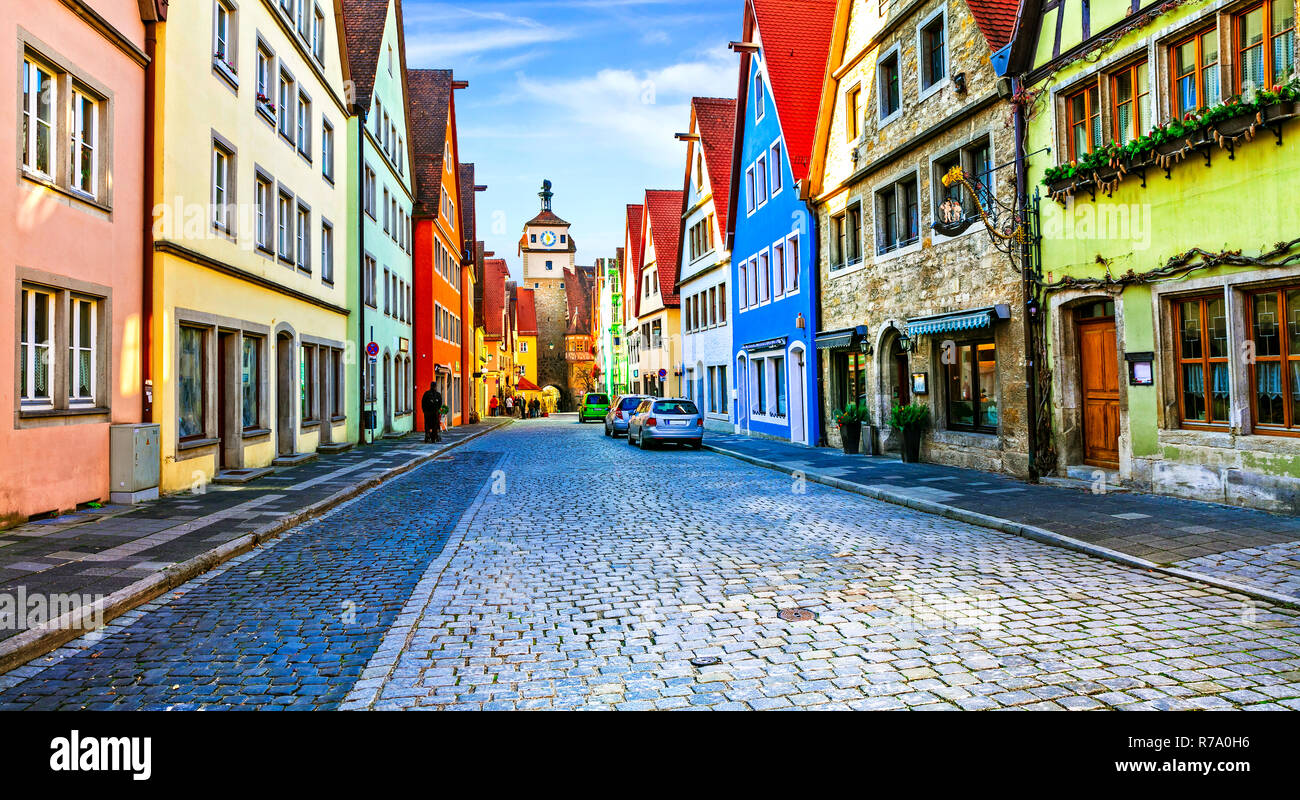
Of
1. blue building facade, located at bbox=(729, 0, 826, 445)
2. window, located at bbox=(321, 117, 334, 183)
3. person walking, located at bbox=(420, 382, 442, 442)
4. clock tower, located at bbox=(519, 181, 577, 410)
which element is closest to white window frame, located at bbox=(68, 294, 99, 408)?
window, located at bbox=(321, 117, 334, 183)

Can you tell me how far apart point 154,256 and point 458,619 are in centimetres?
936

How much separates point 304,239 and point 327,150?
3.67 m

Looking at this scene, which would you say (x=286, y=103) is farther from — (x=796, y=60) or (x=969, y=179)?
(x=796, y=60)

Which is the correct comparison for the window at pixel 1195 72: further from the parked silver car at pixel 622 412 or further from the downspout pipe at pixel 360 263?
the parked silver car at pixel 622 412

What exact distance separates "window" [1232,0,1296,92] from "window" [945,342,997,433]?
18.8 ft

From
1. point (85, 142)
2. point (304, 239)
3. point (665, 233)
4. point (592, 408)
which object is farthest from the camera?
point (592, 408)

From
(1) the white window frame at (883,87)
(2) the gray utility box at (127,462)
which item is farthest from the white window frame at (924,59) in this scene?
(2) the gray utility box at (127,462)

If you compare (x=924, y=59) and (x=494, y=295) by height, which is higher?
(x=494, y=295)

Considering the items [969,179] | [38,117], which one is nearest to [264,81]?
[38,117]

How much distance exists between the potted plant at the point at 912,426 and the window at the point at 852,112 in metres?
7.02

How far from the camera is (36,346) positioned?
10031 millimetres
